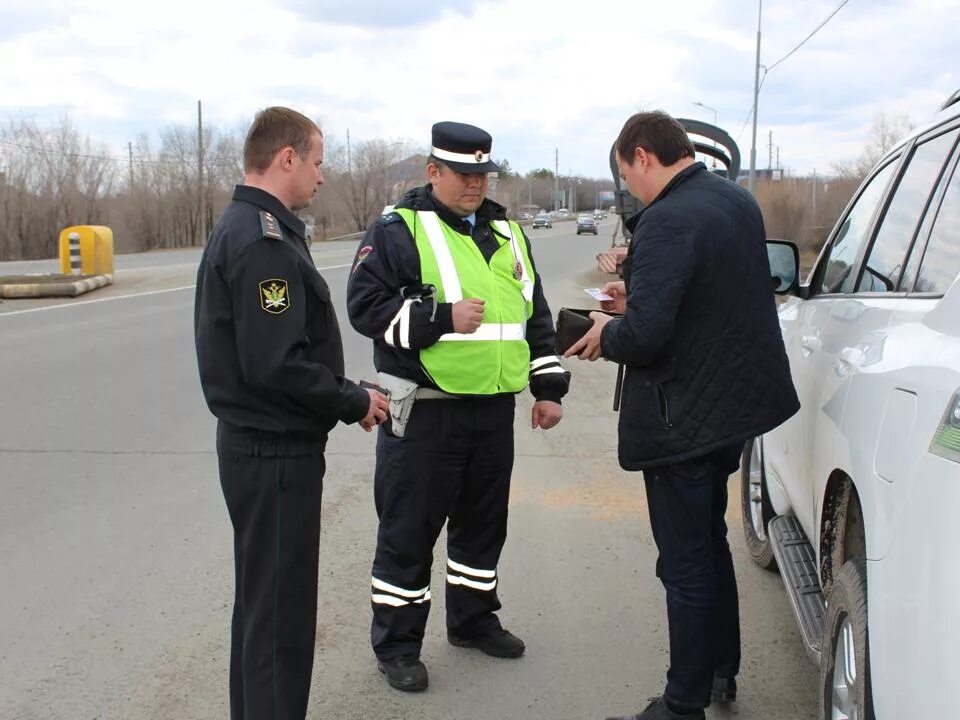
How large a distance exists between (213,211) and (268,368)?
7356 cm

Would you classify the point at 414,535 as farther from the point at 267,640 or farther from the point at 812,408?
the point at 812,408

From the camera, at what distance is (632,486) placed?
6.00m

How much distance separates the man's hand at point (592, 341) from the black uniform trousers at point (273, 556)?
3.07 ft

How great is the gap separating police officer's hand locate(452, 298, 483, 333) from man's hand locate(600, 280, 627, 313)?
1.80 ft

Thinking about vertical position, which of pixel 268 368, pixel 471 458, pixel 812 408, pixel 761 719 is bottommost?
pixel 761 719

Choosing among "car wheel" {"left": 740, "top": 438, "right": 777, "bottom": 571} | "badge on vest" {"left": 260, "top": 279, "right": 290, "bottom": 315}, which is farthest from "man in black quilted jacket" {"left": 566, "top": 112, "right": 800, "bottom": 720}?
"car wheel" {"left": 740, "top": 438, "right": 777, "bottom": 571}

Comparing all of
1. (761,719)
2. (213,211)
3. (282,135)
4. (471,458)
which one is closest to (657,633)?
(761,719)

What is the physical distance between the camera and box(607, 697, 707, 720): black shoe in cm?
307

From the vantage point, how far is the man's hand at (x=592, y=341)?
10.3ft

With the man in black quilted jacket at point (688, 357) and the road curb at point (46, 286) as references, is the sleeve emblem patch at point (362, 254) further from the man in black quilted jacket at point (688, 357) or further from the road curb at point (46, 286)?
the road curb at point (46, 286)

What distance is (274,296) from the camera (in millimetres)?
2566

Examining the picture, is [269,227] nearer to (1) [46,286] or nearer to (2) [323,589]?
(2) [323,589]

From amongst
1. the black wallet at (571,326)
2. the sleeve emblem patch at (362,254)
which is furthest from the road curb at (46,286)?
the black wallet at (571,326)

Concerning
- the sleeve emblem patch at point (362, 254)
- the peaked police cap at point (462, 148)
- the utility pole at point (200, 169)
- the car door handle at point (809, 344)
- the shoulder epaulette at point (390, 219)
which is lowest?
the car door handle at point (809, 344)
